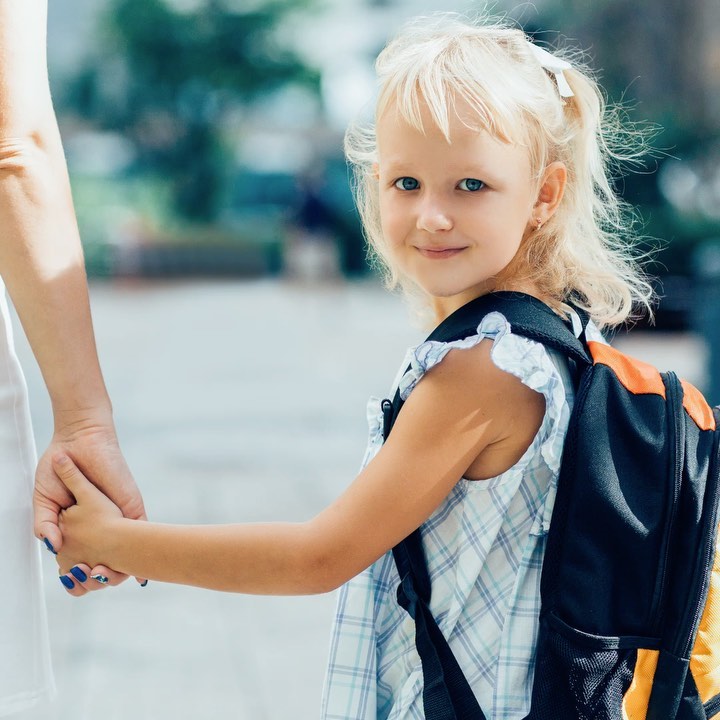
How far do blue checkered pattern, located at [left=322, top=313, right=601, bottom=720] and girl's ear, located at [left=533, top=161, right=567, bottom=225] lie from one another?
274 mm

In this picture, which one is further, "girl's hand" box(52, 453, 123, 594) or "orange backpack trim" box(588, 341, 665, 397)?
"girl's hand" box(52, 453, 123, 594)

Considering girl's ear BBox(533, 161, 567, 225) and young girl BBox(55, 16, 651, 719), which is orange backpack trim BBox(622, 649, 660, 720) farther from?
girl's ear BBox(533, 161, 567, 225)

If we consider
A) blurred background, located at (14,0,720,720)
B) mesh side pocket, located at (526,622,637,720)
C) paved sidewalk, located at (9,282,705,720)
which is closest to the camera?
mesh side pocket, located at (526,622,637,720)

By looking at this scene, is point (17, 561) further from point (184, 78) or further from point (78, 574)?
point (184, 78)

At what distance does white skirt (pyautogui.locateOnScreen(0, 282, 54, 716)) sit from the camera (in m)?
1.69

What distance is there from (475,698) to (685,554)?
1.15 feet

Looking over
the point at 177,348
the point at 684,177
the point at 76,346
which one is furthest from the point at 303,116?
the point at 76,346

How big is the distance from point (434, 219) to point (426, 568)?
51 centimetres

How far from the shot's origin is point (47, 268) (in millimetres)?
1864

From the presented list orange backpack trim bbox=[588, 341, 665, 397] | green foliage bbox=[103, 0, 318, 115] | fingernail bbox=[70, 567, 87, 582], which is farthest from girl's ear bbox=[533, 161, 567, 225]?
green foliage bbox=[103, 0, 318, 115]

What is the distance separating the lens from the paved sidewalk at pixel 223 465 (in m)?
3.57

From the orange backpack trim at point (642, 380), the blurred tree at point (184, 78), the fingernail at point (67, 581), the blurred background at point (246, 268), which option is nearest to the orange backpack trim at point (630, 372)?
the orange backpack trim at point (642, 380)

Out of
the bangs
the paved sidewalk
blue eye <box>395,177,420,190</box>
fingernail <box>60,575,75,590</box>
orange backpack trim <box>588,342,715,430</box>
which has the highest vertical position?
the bangs

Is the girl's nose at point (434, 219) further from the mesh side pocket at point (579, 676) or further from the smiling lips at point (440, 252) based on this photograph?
the mesh side pocket at point (579, 676)
